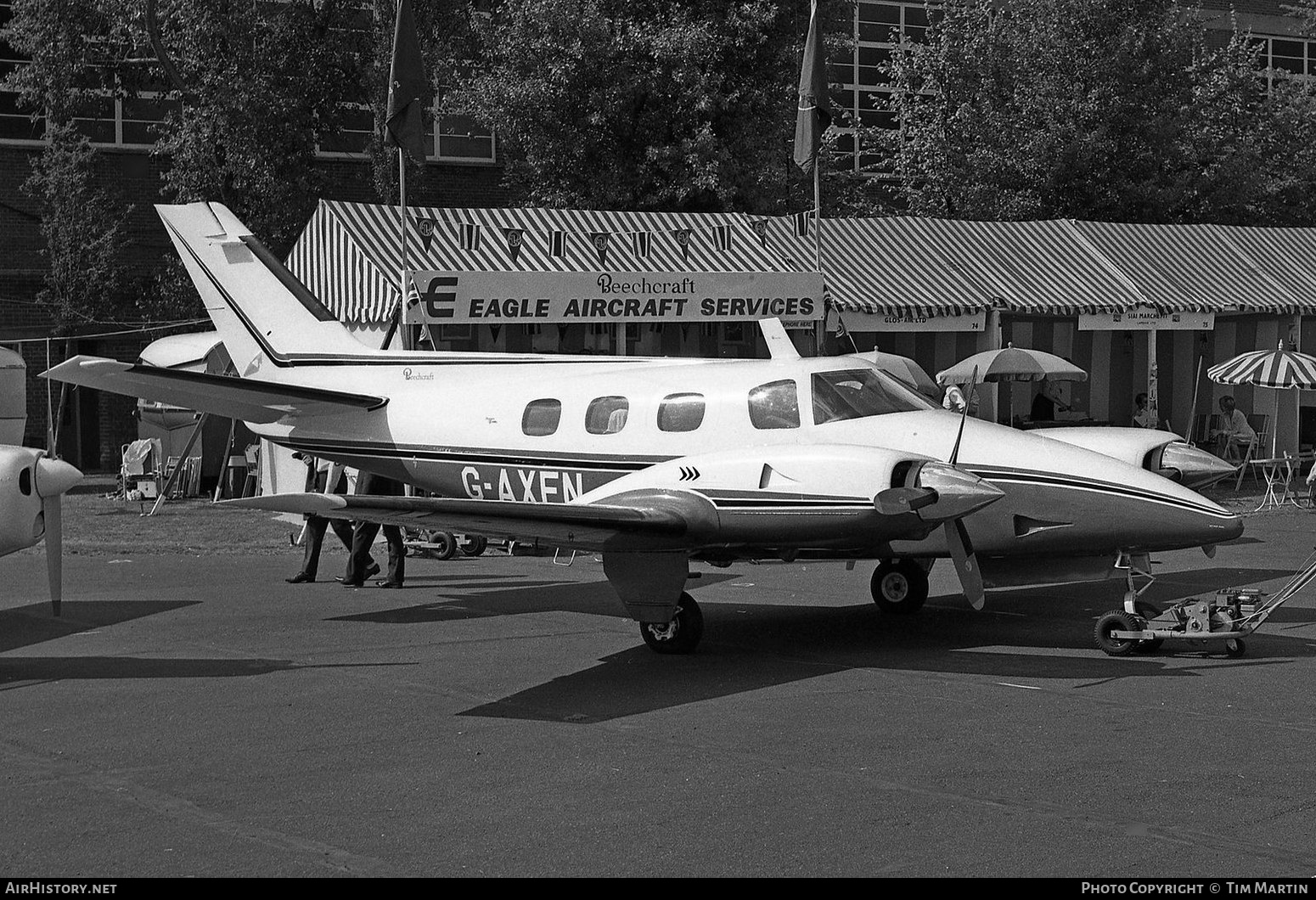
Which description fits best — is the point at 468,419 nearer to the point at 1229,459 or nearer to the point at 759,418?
the point at 759,418

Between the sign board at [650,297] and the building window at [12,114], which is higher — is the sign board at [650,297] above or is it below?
below

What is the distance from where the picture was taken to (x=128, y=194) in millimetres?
32938

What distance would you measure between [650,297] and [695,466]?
468 inches

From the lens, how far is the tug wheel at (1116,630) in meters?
10.9

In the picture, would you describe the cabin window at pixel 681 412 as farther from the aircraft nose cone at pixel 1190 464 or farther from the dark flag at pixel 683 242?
the dark flag at pixel 683 242

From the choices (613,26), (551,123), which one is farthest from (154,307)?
(613,26)

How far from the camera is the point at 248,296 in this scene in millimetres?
16031

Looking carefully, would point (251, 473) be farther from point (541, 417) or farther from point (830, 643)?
point (830, 643)

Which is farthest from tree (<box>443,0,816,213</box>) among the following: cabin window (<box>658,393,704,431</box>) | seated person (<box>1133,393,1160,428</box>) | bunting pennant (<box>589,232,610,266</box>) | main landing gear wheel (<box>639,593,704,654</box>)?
main landing gear wheel (<box>639,593,704,654</box>)

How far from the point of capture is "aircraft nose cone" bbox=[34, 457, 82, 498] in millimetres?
10703

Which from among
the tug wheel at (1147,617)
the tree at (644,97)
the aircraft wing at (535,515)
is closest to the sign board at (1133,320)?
the tree at (644,97)

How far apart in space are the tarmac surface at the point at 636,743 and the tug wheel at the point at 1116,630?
11 centimetres

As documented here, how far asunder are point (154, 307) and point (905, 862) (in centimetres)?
2798

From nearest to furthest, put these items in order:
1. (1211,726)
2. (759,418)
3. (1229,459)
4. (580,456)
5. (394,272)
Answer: (1211,726) < (759,418) < (580,456) < (394,272) < (1229,459)
